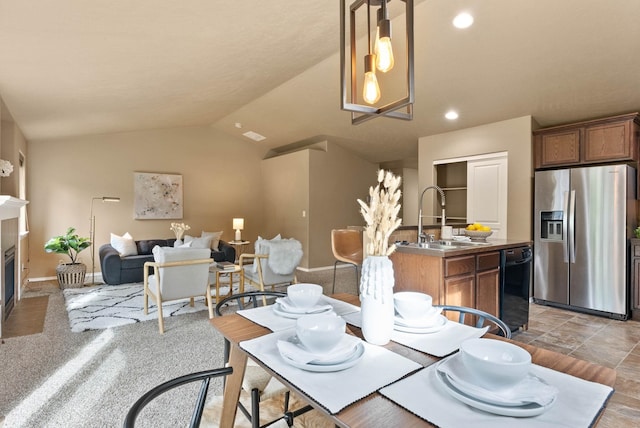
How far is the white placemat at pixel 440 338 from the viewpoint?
1.11m

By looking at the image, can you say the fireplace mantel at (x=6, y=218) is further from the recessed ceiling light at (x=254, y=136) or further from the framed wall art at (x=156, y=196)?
the recessed ceiling light at (x=254, y=136)

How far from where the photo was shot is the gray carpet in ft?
6.75

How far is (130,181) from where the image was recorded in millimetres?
6613

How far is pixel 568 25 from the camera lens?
297 centimetres

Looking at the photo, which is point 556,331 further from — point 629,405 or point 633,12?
point 633,12

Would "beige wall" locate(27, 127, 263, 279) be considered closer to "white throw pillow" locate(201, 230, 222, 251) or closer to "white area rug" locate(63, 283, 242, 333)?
"white throw pillow" locate(201, 230, 222, 251)

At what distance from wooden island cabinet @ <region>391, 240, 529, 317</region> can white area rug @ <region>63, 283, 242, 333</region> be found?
259 centimetres

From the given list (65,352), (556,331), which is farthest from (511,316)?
(65,352)

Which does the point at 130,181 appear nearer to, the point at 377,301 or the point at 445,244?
the point at 445,244

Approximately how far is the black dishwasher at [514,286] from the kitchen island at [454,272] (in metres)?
0.06

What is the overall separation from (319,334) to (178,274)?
2.95 metres

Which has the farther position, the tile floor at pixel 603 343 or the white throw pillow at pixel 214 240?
the white throw pillow at pixel 214 240

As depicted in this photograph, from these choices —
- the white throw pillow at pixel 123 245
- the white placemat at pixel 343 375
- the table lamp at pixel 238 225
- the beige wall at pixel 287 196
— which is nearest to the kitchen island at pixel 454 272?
the white placemat at pixel 343 375

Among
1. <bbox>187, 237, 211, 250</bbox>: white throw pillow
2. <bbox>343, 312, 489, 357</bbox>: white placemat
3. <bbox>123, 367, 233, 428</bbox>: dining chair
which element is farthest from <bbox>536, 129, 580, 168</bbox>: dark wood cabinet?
<bbox>187, 237, 211, 250</bbox>: white throw pillow
